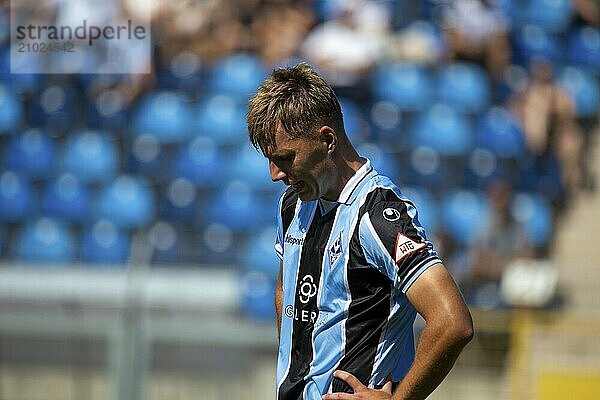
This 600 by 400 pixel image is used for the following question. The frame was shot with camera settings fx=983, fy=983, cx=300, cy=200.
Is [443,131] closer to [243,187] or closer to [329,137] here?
[243,187]

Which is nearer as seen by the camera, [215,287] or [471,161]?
[215,287]

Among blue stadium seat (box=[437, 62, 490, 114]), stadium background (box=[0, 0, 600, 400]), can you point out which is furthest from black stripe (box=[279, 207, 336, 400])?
blue stadium seat (box=[437, 62, 490, 114])

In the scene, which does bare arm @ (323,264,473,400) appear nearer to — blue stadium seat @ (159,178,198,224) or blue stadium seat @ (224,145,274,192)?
blue stadium seat @ (224,145,274,192)

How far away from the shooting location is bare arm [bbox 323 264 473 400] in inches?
94.4

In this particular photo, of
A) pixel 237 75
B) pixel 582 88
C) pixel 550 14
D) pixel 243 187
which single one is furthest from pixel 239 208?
pixel 550 14

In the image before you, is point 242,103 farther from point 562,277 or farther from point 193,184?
point 562,277

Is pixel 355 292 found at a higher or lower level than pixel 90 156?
lower

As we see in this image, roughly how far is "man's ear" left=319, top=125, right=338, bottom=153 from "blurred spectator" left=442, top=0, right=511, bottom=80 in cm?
559

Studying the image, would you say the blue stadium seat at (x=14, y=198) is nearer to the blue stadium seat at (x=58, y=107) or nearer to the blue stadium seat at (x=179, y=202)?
the blue stadium seat at (x=58, y=107)

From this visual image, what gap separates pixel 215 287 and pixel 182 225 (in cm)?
86

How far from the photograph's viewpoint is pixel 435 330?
2408 millimetres

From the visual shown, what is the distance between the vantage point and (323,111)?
8.58 ft

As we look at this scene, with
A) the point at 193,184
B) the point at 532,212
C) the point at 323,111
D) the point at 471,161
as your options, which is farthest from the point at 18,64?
the point at 323,111

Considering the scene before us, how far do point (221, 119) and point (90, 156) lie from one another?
44.1 inches
